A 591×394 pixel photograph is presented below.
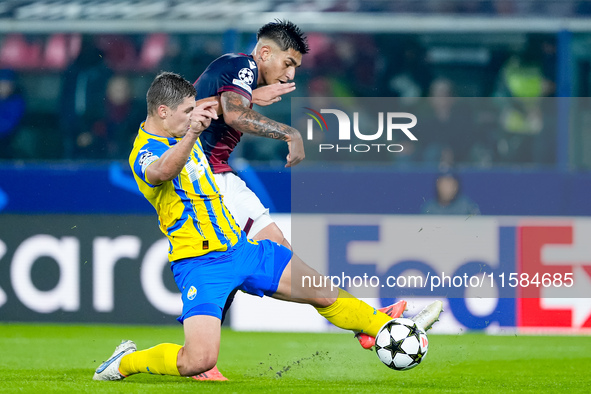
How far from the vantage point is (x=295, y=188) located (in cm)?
834

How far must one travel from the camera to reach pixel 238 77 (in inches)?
205

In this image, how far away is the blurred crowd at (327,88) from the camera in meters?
8.37

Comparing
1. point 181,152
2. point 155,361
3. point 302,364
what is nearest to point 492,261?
point 302,364

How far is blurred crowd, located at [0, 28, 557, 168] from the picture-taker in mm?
8367

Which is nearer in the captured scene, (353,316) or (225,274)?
(225,274)

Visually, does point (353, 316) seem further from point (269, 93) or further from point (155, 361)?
point (269, 93)

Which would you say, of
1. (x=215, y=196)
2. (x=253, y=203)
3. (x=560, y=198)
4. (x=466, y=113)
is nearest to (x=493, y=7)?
(x=466, y=113)

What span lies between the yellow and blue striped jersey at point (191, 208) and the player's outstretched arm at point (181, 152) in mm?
251

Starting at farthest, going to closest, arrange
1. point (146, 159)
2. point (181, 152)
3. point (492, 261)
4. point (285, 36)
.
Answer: point (492, 261)
point (285, 36)
point (146, 159)
point (181, 152)

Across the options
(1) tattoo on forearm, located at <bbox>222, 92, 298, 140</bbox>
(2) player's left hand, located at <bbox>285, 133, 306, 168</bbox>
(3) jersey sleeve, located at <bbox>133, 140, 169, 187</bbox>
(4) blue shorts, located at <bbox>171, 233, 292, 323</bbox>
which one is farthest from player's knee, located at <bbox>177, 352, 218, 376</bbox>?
(1) tattoo on forearm, located at <bbox>222, 92, 298, 140</bbox>

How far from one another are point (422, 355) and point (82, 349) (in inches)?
121

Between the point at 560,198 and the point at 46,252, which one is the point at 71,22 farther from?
the point at 560,198

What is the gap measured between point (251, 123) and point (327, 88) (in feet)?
11.5

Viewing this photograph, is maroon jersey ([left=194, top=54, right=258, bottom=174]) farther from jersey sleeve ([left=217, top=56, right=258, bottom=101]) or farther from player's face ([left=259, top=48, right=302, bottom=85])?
player's face ([left=259, top=48, right=302, bottom=85])
